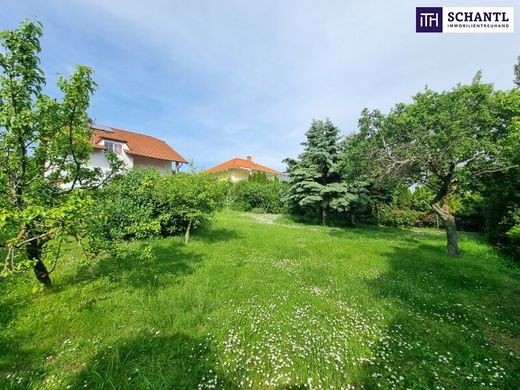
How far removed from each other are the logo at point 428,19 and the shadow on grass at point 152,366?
35.5 ft

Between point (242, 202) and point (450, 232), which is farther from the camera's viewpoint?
point (242, 202)

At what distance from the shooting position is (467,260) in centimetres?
808

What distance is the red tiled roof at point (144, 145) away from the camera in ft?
90.1

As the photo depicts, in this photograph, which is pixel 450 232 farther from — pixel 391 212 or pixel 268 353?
pixel 391 212

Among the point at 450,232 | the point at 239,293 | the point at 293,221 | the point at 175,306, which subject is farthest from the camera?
the point at 293,221

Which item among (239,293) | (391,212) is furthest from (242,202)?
(239,293)

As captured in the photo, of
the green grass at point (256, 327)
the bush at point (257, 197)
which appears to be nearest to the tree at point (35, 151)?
the green grass at point (256, 327)

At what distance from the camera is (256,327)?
152 inches

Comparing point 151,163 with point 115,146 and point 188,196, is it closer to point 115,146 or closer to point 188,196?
point 115,146

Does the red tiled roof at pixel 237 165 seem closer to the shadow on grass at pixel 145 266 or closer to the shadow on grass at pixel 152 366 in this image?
the shadow on grass at pixel 145 266

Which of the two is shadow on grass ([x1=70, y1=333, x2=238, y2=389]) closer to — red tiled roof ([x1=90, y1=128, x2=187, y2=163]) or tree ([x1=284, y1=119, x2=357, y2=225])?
tree ([x1=284, y1=119, x2=357, y2=225])

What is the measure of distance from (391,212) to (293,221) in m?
8.65

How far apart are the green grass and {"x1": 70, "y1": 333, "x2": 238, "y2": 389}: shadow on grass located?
0.01 m

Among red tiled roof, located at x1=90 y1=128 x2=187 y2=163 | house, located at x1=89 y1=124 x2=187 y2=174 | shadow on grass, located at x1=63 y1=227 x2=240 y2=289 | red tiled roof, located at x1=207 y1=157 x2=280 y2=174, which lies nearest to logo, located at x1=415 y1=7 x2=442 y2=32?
shadow on grass, located at x1=63 y1=227 x2=240 y2=289
